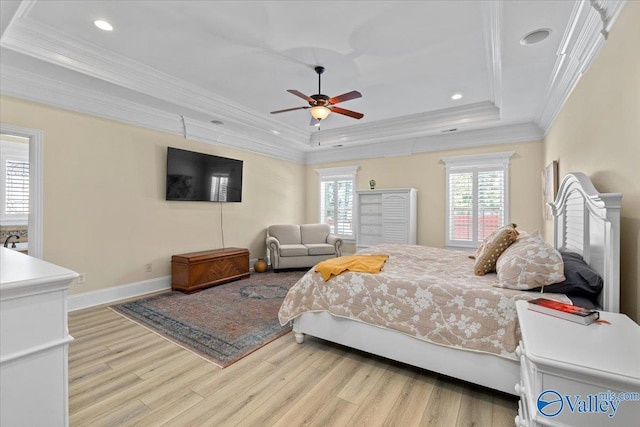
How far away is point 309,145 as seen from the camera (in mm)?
6410

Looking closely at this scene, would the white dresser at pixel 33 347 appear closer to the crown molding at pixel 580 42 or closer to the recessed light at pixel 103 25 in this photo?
the recessed light at pixel 103 25

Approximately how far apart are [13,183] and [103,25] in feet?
14.9

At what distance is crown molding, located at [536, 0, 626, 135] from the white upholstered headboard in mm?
945

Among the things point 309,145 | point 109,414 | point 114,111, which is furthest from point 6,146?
point 109,414

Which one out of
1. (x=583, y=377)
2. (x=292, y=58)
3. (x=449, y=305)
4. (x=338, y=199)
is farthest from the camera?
(x=338, y=199)

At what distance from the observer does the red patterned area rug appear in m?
2.61

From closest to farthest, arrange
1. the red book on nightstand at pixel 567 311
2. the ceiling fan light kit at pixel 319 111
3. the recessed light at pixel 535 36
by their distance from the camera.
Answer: the red book on nightstand at pixel 567 311
the recessed light at pixel 535 36
the ceiling fan light kit at pixel 319 111

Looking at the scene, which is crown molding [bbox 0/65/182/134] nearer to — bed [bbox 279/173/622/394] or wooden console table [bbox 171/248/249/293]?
wooden console table [bbox 171/248/249/293]

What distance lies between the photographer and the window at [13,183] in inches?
202

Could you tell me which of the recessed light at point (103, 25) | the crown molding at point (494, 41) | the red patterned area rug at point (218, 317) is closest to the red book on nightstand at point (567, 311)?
the crown molding at point (494, 41)

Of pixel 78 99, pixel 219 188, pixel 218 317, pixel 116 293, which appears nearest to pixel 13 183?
pixel 78 99

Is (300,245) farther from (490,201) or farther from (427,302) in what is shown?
(427,302)

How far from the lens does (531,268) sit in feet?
6.24

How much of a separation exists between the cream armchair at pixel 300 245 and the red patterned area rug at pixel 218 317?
995mm
